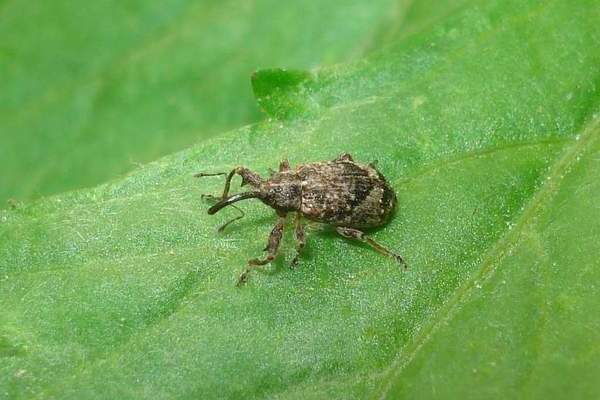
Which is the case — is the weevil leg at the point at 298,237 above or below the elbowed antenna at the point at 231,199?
below

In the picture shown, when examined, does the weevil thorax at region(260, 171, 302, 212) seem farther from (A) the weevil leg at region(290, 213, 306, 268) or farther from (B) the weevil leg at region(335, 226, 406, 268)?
(B) the weevil leg at region(335, 226, 406, 268)

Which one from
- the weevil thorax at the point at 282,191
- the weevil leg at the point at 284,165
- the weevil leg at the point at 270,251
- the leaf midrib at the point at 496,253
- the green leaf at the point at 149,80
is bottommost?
the leaf midrib at the point at 496,253

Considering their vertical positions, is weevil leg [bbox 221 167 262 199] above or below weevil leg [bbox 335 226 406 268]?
above

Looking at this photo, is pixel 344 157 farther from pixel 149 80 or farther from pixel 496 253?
pixel 149 80

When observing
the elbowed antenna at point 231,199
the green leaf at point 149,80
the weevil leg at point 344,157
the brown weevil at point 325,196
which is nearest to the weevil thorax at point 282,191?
the brown weevil at point 325,196

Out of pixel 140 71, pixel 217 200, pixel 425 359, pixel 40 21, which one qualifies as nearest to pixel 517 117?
pixel 425 359

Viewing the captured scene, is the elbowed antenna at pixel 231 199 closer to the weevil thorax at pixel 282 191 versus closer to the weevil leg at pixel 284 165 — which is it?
the weevil thorax at pixel 282 191

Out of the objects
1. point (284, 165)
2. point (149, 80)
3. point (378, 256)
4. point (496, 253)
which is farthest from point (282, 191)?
point (149, 80)

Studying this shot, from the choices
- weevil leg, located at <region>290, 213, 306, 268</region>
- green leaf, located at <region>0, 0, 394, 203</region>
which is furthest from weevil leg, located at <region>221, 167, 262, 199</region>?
green leaf, located at <region>0, 0, 394, 203</region>
